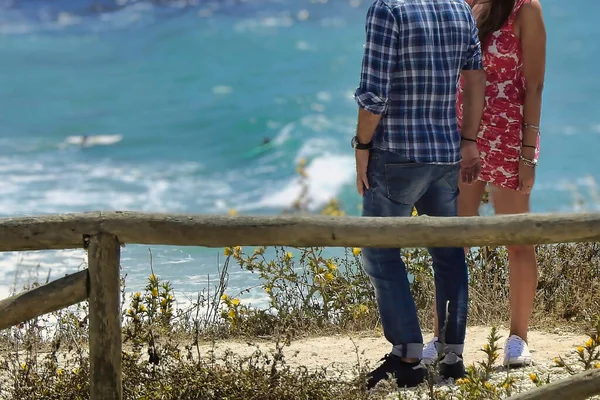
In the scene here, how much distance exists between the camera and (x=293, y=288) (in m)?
6.10

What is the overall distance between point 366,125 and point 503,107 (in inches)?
29.2

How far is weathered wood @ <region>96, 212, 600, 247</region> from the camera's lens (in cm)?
319

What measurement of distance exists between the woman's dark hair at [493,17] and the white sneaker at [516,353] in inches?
50.8

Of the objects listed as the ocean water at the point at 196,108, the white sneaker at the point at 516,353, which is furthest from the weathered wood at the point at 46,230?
the ocean water at the point at 196,108

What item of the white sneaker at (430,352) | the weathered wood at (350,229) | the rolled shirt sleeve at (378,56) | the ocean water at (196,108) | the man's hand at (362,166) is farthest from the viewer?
the ocean water at (196,108)

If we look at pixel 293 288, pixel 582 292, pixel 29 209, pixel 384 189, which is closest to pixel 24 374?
pixel 384 189

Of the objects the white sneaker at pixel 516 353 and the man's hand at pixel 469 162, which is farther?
the white sneaker at pixel 516 353

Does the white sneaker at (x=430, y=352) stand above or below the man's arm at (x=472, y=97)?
below

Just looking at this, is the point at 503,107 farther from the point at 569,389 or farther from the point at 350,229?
the point at 569,389

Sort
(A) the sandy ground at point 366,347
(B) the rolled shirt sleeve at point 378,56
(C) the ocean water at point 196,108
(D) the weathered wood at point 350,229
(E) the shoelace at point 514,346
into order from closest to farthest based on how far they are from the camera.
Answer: (D) the weathered wood at point 350,229
(B) the rolled shirt sleeve at point 378,56
(E) the shoelace at point 514,346
(A) the sandy ground at point 366,347
(C) the ocean water at point 196,108

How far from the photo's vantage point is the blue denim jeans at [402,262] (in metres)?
3.74

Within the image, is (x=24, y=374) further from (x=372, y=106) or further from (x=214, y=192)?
(x=214, y=192)

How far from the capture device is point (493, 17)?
4.02m

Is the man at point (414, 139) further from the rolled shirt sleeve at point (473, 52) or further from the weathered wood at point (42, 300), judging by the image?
the weathered wood at point (42, 300)
